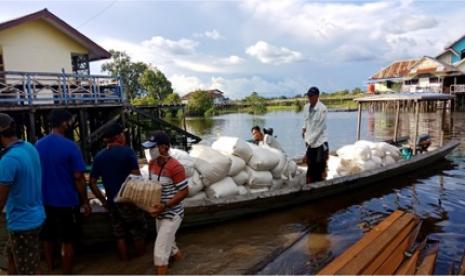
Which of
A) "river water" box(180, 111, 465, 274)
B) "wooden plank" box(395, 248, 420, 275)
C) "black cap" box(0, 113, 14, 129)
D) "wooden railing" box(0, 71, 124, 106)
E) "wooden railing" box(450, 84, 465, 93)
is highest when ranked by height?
"wooden railing" box(450, 84, 465, 93)

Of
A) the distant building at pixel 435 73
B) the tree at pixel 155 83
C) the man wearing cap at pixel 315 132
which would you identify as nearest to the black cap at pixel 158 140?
the man wearing cap at pixel 315 132

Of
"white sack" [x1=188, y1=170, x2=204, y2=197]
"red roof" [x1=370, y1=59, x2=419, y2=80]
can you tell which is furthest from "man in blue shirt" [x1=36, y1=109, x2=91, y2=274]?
"red roof" [x1=370, y1=59, x2=419, y2=80]

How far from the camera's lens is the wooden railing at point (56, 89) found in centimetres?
1025

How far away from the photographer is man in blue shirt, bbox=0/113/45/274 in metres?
2.50

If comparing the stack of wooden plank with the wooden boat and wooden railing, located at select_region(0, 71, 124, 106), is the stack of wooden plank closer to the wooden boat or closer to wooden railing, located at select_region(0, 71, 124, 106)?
the wooden boat

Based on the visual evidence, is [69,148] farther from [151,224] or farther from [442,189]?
[442,189]

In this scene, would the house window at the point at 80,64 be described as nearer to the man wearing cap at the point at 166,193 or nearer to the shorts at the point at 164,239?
the man wearing cap at the point at 166,193

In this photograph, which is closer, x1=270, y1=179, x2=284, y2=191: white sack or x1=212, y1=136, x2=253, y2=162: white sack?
x1=212, y1=136, x2=253, y2=162: white sack

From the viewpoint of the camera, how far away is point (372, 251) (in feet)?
10.8

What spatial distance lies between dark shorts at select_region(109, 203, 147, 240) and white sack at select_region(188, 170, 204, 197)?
97 cm

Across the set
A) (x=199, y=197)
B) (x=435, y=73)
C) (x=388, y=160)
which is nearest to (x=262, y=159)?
(x=199, y=197)

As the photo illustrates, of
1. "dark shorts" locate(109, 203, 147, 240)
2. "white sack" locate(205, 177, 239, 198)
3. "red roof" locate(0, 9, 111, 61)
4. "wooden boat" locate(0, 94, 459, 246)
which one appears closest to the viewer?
"dark shorts" locate(109, 203, 147, 240)

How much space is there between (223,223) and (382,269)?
91.1 inches

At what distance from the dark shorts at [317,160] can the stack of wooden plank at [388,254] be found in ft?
5.53
